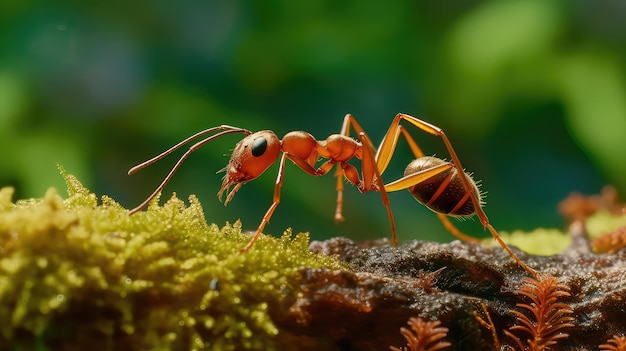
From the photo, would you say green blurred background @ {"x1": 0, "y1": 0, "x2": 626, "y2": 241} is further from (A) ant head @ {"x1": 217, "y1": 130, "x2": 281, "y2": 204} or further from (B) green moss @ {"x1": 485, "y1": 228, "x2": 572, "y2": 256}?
(A) ant head @ {"x1": 217, "y1": 130, "x2": 281, "y2": 204}

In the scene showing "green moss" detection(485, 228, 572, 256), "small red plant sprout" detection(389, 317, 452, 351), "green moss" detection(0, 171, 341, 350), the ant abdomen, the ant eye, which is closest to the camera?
"green moss" detection(0, 171, 341, 350)

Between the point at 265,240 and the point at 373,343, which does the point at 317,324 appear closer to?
the point at 373,343

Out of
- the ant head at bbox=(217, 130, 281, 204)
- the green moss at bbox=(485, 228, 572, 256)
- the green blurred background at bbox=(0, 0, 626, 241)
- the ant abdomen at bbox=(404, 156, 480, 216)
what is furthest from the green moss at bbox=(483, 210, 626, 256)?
the green blurred background at bbox=(0, 0, 626, 241)

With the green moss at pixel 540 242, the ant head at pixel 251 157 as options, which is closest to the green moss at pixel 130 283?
the ant head at pixel 251 157

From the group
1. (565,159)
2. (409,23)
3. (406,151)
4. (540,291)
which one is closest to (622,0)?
Answer: (565,159)

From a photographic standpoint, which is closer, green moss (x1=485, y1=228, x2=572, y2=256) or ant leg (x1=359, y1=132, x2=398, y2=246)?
ant leg (x1=359, y1=132, x2=398, y2=246)

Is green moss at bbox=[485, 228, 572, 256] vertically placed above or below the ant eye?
above

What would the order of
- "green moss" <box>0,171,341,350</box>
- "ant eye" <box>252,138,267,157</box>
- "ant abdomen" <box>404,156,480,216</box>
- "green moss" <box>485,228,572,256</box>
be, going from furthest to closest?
1. "green moss" <box>485,228,572,256</box>
2. "ant abdomen" <box>404,156,480,216</box>
3. "ant eye" <box>252,138,267,157</box>
4. "green moss" <box>0,171,341,350</box>

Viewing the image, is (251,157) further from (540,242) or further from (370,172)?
(540,242)

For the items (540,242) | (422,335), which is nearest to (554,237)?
(540,242)
